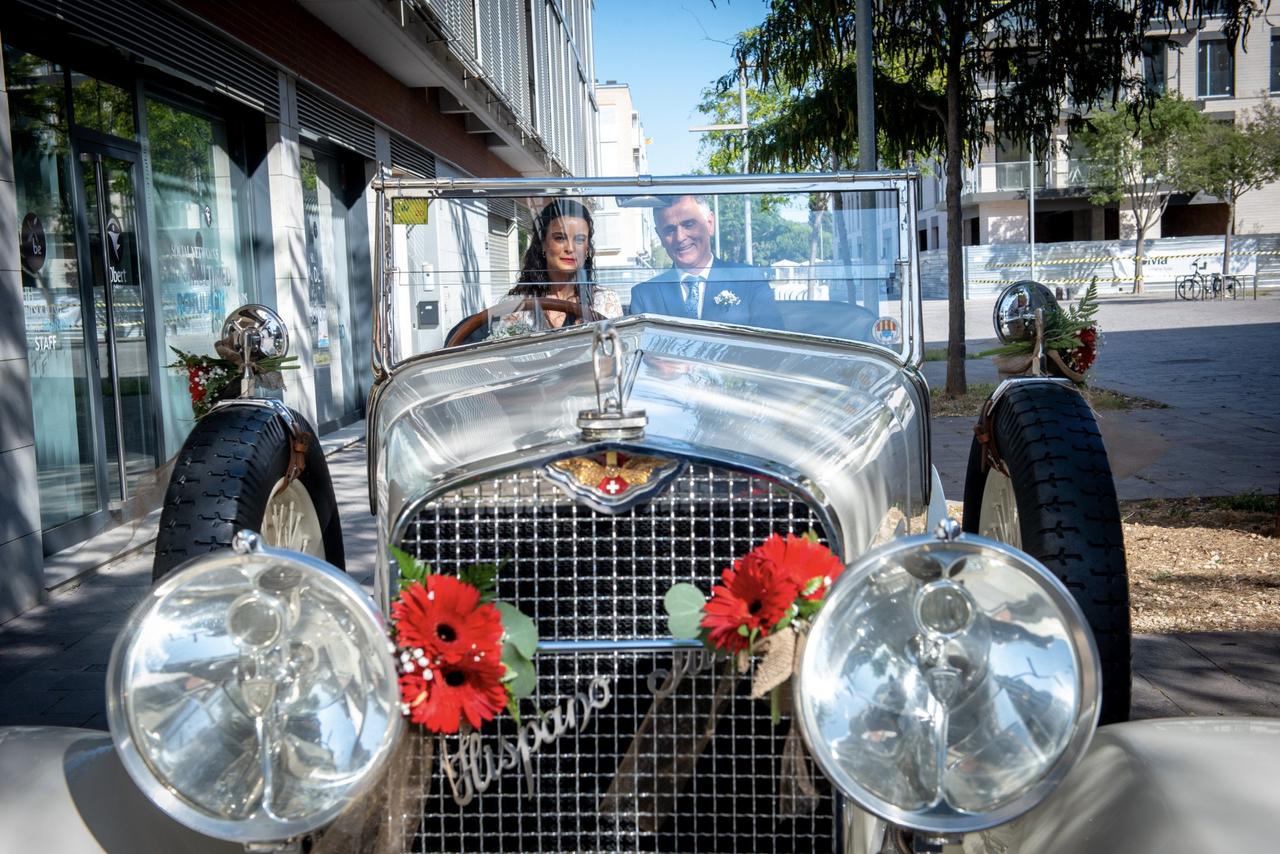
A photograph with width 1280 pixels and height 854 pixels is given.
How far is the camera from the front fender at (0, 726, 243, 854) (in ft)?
6.12

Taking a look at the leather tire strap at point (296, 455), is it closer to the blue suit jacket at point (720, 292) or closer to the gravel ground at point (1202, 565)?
the blue suit jacket at point (720, 292)

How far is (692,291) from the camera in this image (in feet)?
10.8

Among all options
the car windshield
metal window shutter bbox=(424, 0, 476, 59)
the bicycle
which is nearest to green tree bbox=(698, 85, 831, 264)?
the car windshield

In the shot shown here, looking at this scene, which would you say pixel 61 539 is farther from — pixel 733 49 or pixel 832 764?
pixel 733 49

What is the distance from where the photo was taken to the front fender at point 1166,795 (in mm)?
1697

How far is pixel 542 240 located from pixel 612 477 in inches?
63.7

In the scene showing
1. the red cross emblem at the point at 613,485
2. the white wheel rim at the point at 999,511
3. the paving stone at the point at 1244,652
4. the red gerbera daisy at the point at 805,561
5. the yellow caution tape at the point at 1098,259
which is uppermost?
the yellow caution tape at the point at 1098,259

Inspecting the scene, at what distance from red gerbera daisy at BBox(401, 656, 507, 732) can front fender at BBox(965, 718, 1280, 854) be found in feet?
3.08

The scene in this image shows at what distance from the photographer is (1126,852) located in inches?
68.1

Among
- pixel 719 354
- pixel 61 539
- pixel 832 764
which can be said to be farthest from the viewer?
pixel 61 539

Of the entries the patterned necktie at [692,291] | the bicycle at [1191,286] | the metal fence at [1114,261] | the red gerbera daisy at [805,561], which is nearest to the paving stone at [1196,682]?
the patterned necktie at [692,291]

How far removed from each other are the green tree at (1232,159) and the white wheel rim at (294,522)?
1485 inches

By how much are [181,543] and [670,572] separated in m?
1.40

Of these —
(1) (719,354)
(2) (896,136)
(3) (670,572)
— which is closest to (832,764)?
(3) (670,572)
